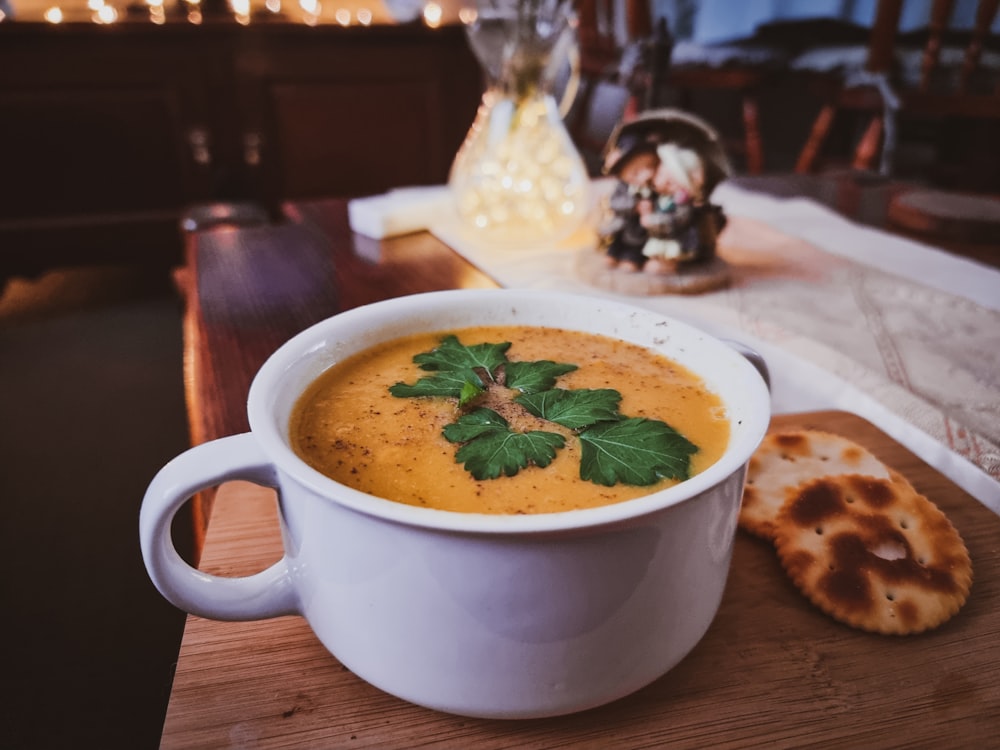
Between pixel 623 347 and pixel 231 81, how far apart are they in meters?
3.33

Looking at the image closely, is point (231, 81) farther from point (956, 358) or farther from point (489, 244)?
point (956, 358)

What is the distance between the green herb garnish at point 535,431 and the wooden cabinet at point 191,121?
3.26m

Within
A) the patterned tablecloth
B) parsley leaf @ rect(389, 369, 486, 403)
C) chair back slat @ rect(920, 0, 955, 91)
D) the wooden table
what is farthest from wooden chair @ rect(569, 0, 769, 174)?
the wooden table

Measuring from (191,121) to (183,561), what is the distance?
3.43m

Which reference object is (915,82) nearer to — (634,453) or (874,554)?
(874,554)

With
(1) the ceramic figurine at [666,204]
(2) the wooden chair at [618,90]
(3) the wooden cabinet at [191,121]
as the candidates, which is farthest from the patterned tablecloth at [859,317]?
(3) the wooden cabinet at [191,121]

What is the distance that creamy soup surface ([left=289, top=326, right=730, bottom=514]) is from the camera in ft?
1.52

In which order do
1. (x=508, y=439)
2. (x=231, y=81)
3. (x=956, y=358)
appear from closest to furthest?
1. (x=508, y=439)
2. (x=956, y=358)
3. (x=231, y=81)

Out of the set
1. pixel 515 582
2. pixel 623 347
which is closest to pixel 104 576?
pixel 623 347

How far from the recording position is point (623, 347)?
66cm

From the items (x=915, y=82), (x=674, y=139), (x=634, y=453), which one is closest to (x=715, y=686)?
(x=634, y=453)

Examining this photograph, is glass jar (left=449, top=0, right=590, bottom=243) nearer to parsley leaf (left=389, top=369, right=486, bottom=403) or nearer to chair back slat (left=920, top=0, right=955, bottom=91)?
parsley leaf (left=389, top=369, right=486, bottom=403)

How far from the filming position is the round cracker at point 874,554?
0.51 metres

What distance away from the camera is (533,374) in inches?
23.6
